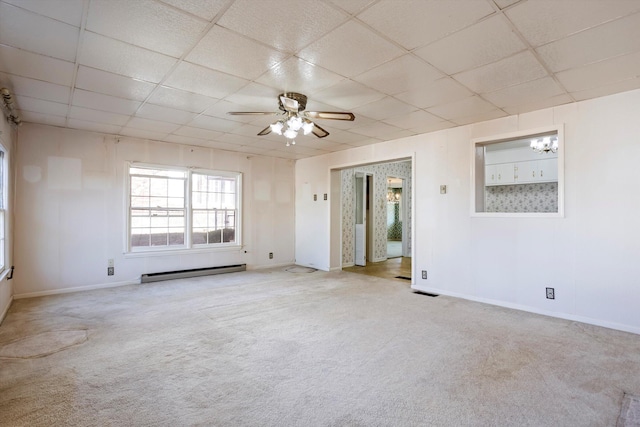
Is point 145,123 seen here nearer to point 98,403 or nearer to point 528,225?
point 98,403

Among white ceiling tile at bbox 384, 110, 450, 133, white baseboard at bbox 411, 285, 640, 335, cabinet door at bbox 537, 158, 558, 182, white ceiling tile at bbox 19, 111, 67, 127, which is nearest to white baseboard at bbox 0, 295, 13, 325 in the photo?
white ceiling tile at bbox 19, 111, 67, 127

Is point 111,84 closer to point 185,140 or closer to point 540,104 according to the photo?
point 185,140

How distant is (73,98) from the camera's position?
141 inches

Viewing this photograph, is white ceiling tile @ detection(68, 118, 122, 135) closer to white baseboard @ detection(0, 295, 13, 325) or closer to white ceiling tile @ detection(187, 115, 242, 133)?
white ceiling tile @ detection(187, 115, 242, 133)

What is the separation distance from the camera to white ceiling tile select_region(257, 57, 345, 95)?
2.80m

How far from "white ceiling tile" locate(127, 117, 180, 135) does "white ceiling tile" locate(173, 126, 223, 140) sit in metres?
0.13

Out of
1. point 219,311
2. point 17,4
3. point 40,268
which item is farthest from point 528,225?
point 40,268

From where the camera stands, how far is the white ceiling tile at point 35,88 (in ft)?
10.1

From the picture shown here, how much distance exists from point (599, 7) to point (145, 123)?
16.5 ft

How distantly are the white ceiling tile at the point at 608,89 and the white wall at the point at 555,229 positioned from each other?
0.41 feet

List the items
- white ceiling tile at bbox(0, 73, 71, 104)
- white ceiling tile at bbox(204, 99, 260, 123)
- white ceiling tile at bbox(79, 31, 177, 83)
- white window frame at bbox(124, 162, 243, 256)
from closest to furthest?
white ceiling tile at bbox(79, 31, 177, 83), white ceiling tile at bbox(0, 73, 71, 104), white ceiling tile at bbox(204, 99, 260, 123), white window frame at bbox(124, 162, 243, 256)

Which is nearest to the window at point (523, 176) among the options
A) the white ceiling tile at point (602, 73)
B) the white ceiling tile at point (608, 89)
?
the white ceiling tile at point (608, 89)

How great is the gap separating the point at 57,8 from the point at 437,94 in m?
3.28

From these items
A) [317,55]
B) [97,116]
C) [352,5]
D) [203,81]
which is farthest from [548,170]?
[97,116]
